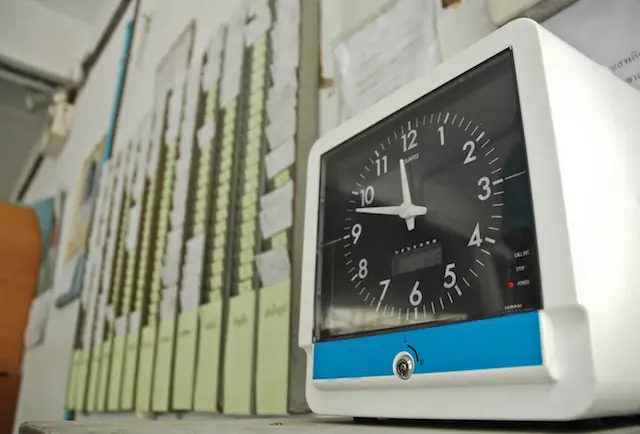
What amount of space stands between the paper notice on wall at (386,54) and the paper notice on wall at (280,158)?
0.10 metres

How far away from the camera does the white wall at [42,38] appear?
263 cm

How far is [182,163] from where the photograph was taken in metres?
1.15

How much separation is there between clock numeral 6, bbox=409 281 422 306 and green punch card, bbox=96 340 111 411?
1.09m

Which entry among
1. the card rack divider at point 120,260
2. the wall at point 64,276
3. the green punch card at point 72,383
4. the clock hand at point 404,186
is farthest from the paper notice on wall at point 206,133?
the wall at point 64,276

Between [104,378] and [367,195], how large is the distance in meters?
1.06

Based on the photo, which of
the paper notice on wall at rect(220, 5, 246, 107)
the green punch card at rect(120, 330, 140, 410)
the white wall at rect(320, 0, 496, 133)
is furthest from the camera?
the green punch card at rect(120, 330, 140, 410)

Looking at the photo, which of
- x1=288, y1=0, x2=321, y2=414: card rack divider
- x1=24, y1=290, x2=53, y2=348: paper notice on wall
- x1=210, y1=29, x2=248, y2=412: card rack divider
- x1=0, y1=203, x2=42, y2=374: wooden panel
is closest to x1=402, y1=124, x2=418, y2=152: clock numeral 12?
x1=288, y1=0, x2=321, y2=414: card rack divider

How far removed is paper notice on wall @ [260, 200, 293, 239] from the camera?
2.49 feet

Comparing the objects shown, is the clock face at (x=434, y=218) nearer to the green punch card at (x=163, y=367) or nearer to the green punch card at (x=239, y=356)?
the green punch card at (x=239, y=356)

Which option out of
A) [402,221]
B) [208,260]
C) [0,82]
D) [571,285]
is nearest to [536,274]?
[571,285]

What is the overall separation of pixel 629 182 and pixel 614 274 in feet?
0.29

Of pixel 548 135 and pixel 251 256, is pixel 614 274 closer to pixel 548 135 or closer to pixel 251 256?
pixel 548 135

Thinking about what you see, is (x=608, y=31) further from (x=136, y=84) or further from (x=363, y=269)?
(x=136, y=84)

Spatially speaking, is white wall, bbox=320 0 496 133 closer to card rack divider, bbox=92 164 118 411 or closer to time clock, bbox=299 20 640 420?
time clock, bbox=299 20 640 420
